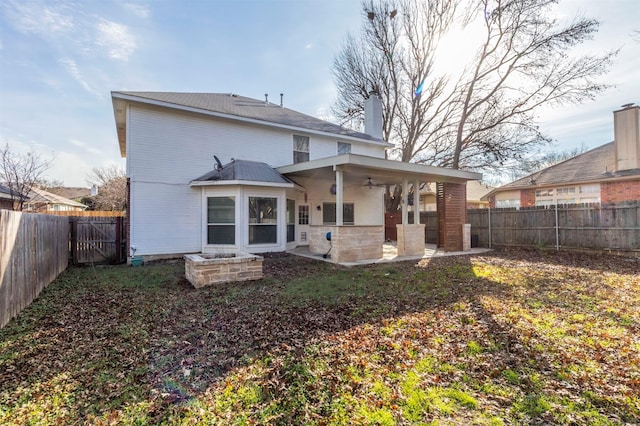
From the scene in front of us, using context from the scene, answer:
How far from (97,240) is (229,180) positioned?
506cm

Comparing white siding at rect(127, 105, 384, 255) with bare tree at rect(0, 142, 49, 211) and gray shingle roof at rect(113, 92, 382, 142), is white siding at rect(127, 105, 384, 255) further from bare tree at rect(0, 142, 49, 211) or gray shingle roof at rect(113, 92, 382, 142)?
bare tree at rect(0, 142, 49, 211)

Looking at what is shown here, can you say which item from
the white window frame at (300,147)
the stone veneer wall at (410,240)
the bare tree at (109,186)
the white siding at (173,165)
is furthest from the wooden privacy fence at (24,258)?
the bare tree at (109,186)

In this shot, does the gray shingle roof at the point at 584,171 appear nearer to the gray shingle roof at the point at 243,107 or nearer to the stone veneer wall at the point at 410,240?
the gray shingle roof at the point at 243,107

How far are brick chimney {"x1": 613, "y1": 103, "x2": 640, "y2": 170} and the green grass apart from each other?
1134 centimetres

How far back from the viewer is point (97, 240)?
9.99 metres

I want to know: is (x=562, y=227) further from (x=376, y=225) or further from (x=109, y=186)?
(x=109, y=186)

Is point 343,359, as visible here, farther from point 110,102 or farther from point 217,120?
point 110,102

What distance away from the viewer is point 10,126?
13734mm

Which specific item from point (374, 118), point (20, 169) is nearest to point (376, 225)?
point (374, 118)

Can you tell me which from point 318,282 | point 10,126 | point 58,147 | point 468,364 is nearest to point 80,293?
point 318,282

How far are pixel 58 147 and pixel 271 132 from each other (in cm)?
1429

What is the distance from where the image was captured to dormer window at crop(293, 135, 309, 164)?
13148mm

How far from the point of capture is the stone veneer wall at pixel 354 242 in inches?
359

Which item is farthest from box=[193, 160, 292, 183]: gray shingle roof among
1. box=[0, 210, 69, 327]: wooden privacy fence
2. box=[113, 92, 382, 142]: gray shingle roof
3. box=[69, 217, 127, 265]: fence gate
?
box=[0, 210, 69, 327]: wooden privacy fence
